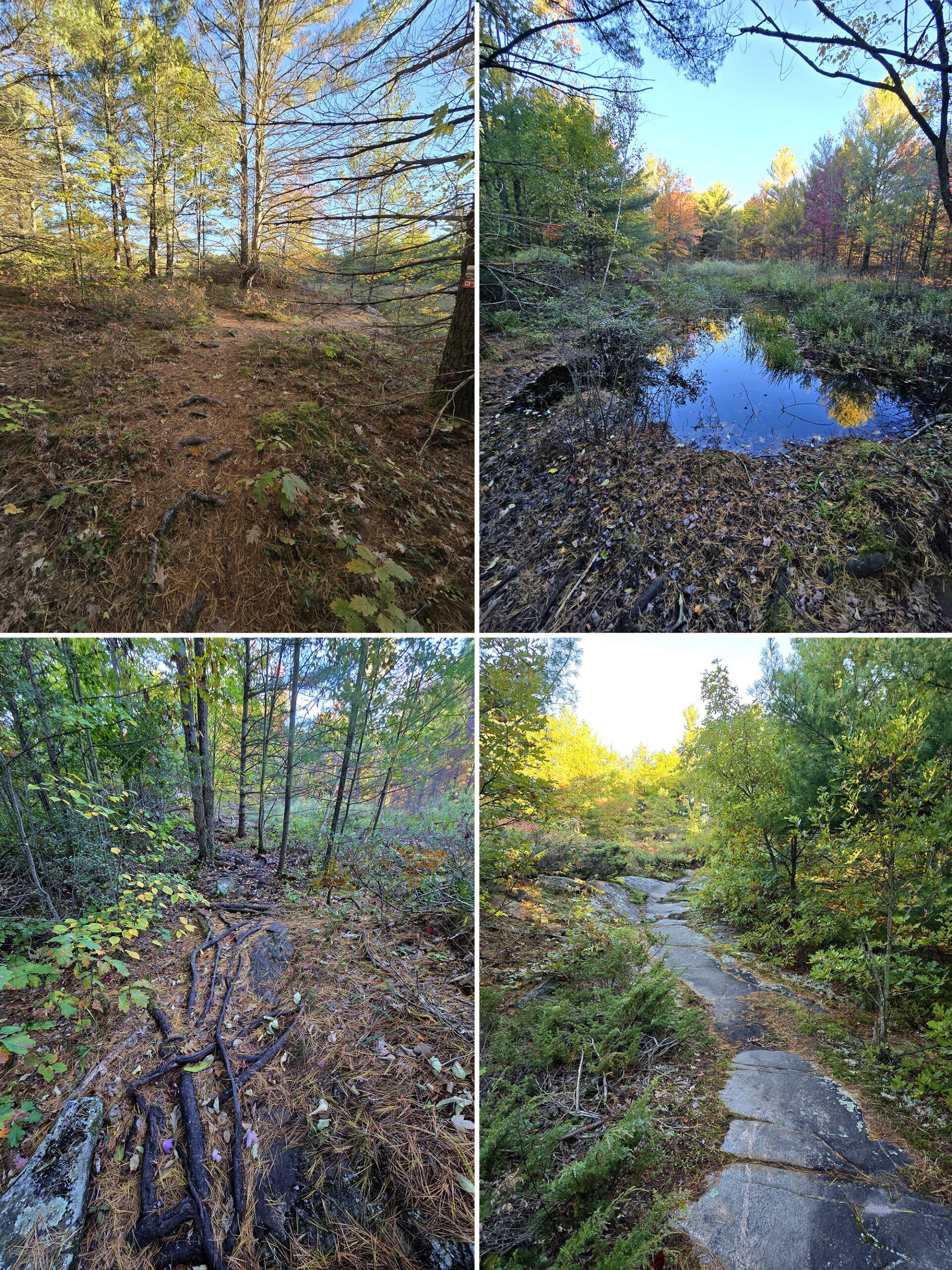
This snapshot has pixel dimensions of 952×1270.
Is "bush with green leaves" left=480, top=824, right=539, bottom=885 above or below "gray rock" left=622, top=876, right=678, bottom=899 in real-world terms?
above

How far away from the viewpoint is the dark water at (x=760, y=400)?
371 cm

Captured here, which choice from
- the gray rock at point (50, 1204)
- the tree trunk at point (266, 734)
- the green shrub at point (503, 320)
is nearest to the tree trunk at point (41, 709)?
the tree trunk at point (266, 734)

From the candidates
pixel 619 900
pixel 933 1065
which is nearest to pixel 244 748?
pixel 619 900

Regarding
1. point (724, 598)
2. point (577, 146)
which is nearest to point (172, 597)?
point (724, 598)

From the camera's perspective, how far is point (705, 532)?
119 inches

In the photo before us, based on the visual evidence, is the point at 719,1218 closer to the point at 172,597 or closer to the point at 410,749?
the point at 410,749

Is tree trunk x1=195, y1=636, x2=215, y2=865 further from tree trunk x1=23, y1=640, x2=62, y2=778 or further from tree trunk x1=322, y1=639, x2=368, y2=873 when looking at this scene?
tree trunk x1=322, y1=639, x2=368, y2=873

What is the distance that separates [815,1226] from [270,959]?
2.78 m

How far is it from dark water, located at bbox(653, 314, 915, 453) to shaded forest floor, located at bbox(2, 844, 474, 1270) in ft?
13.4

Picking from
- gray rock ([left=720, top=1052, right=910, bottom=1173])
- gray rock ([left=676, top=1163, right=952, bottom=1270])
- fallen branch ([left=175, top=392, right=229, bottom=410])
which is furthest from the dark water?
gray rock ([left=676, top=1163, right=952, bottom=1270])

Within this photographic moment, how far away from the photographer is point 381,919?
3402mm

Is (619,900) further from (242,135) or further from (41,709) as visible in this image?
(242,135)

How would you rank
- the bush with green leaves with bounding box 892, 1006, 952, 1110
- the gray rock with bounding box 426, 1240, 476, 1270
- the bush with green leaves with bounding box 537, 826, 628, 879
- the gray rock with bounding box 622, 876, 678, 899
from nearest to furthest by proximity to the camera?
the gray rock with bounding box 426, 1240, 476, 1270 < the bush with green leaves with bounding box 892, 1006, 952, 1110 < the bush with green leaves with bounding box 537, 826, 628, 879 < the gray rock with bounding box 622, 876, 678, 899

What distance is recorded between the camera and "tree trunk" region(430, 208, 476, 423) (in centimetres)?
323
